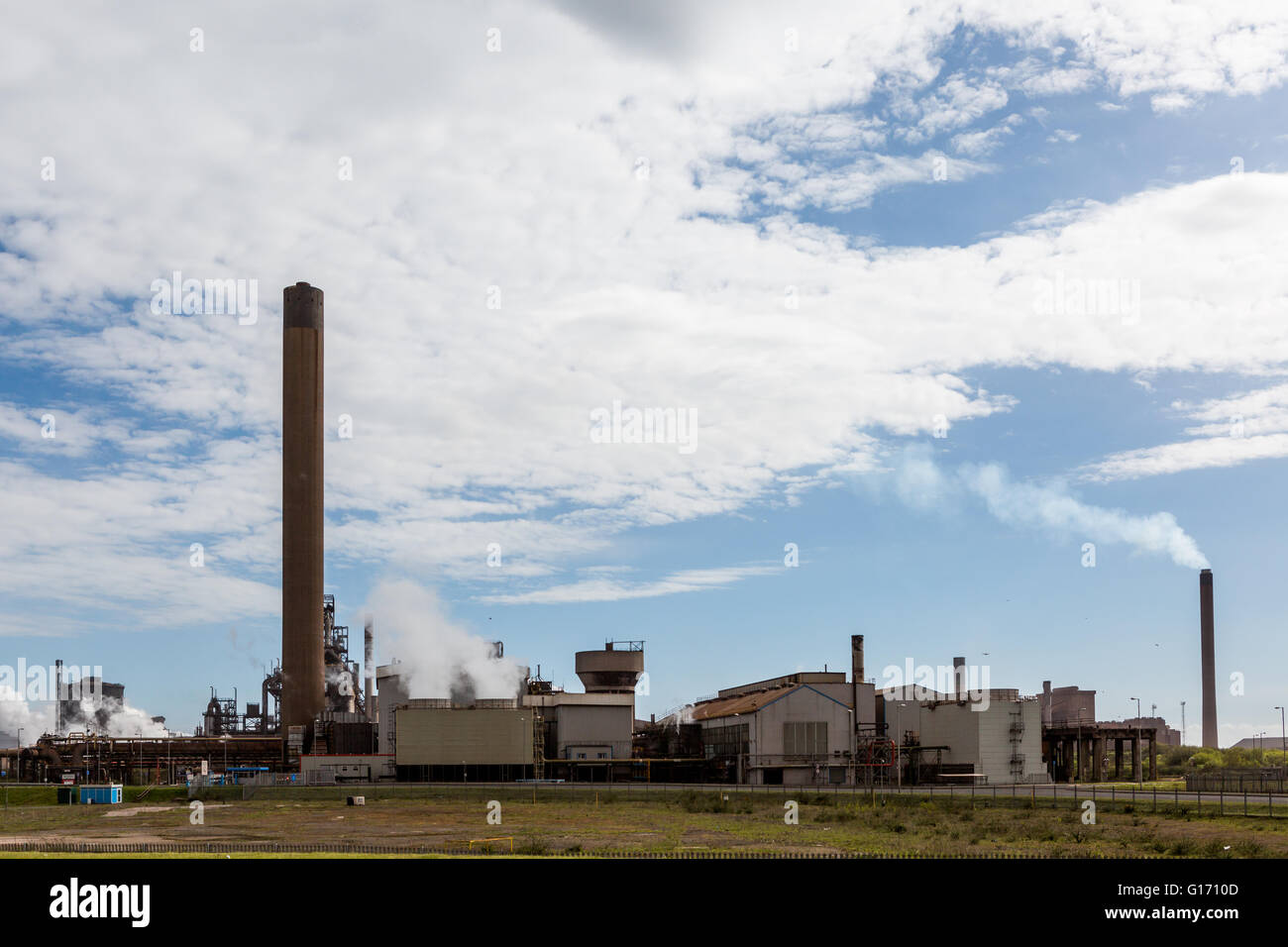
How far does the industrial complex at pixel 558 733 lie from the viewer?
4085 inches

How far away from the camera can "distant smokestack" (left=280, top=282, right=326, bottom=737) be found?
120 meters

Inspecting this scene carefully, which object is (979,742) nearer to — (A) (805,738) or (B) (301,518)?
A: (A) (805,738)

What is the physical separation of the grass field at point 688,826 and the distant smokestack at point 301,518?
121 ft

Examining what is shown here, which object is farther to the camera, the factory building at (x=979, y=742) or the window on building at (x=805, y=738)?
the window on building at (x=805, y=738)

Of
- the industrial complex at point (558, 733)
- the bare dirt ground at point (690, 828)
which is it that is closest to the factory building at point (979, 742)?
the industrial complex at point (558, 733)

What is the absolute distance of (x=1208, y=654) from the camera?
15588 cm

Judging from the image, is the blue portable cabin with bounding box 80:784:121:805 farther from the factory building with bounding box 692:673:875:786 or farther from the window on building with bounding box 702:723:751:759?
the window on building with bounding box 702:723:751:759

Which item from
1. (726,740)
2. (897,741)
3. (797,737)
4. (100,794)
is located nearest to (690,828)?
(797,737)

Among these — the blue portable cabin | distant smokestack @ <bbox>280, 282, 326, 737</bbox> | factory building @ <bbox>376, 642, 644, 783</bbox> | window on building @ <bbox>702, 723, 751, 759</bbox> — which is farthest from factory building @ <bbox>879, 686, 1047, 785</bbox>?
the blue portable cabin

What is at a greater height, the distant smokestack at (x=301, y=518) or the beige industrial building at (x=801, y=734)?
the distant smokestack at (x=301, y=518)

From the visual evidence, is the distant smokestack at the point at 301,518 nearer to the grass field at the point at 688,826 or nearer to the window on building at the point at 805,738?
the grass field at the point at 688,826

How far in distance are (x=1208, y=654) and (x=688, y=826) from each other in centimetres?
12364

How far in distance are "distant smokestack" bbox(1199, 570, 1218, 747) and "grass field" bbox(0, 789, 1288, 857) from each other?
9745 centimetres
